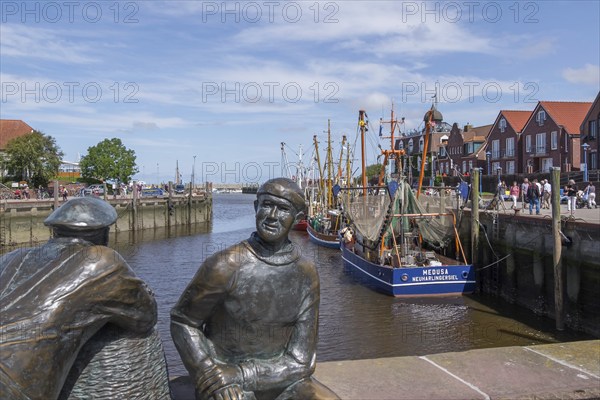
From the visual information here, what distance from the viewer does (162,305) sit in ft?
56.1

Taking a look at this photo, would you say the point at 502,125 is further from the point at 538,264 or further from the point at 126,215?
the point at 538,264

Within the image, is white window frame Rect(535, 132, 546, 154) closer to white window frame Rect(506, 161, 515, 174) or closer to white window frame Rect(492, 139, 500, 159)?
white window frame Rect(506, 161, 515, 174)

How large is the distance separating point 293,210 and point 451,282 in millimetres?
16331

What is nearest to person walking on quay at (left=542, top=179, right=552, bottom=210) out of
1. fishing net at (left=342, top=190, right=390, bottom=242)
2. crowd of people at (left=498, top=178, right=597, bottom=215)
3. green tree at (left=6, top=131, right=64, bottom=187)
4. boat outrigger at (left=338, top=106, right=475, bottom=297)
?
crowd of people at (left=498, top=178, right=597, bottom=215)

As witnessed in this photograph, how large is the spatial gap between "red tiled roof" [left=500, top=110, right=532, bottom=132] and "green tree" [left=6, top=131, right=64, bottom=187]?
4607 cm

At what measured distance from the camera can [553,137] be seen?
161 ft

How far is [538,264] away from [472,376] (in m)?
13.7

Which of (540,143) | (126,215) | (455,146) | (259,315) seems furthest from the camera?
(455,146)

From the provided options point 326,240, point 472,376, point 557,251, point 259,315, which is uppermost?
point 259,315

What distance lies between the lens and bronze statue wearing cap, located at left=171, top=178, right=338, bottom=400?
3.01 metres

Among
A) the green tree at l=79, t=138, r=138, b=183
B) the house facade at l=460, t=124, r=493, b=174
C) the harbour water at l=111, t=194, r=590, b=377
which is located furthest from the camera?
the green tree at l=79, t=138, r=138, b=183

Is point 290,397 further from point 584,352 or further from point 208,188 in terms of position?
point 208,188

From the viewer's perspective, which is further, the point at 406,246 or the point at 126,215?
the point at 126,215

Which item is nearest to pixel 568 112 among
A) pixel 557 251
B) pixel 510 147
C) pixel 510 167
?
pixel 510 147
